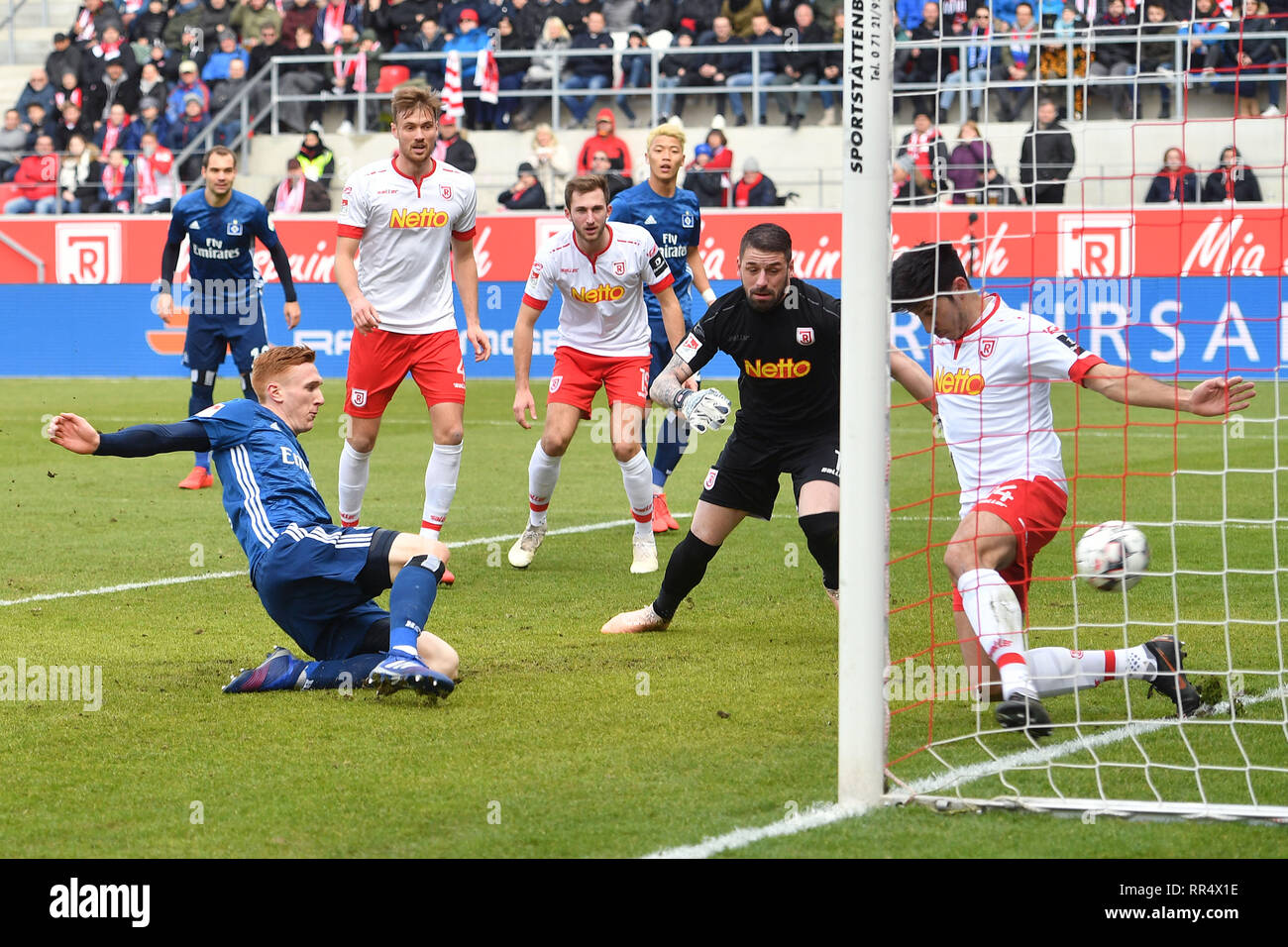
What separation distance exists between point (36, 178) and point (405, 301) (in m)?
18.4

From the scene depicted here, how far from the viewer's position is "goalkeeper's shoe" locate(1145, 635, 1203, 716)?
5.36 m

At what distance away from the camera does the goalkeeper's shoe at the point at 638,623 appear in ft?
23.1

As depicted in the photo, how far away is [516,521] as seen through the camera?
35.3 ft

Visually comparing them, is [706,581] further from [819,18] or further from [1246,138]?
[819,18]

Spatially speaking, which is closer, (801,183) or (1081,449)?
(1081,449)

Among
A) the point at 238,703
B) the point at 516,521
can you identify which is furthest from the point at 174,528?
the point at 238,703

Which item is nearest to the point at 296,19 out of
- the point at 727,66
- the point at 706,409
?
the point at 727,66

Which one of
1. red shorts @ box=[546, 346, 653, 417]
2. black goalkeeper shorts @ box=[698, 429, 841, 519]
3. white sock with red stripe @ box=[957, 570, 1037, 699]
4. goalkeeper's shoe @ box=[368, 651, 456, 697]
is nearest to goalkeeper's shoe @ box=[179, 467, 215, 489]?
red shorts @ box=[546, 346, 653, 417]

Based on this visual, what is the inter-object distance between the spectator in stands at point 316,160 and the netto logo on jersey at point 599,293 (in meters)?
14.8

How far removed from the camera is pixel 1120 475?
6.76 m

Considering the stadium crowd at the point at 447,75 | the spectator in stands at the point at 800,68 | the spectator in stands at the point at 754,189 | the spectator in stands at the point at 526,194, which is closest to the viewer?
the spectator in stands at the point at 754,189

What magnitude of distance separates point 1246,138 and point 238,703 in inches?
720

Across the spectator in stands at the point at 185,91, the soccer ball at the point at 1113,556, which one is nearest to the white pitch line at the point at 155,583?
the soccer ball at the point at 1113,556

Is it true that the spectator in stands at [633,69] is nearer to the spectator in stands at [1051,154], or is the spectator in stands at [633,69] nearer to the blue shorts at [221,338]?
the spectator in stands at [1051,154]
